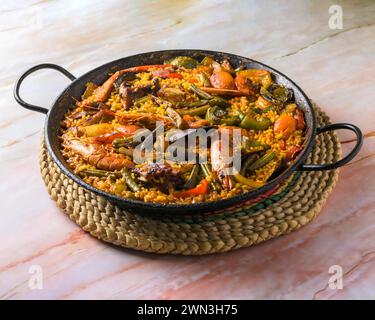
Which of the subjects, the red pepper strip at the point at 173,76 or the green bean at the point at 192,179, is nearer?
the green bean at the point at 192,179

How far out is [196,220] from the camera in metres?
1.59

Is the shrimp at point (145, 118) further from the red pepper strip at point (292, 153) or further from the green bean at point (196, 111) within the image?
the red pepper strip at point (292, 153)

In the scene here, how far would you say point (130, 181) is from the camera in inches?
62.9

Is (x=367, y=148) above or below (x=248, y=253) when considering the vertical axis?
above

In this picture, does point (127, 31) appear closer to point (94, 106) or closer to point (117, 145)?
point (94, 106)

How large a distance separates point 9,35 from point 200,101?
4.67 feet

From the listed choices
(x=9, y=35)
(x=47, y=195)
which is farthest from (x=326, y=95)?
(x=9, y=35)

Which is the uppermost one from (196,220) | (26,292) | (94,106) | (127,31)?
(127,31)

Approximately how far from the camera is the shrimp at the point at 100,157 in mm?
1663

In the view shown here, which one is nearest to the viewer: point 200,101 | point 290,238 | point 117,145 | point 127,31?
point 290,238

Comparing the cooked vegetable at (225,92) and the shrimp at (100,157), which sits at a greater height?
the cooked vegetable at (225,92)

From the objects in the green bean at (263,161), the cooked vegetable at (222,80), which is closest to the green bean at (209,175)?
the green bean at (263,161)

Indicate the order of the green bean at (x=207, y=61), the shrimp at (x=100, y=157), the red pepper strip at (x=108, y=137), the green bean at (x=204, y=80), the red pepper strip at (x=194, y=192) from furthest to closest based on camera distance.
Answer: the green bean at (x=207, y=61), the green bean at (x=204, y=80), the red pepper strip at (x=108, y=137), the shrimp at (x=100, y=157), the red pepper strip at (x=194, y=192)

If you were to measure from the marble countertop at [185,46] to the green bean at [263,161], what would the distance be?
0.76ft
